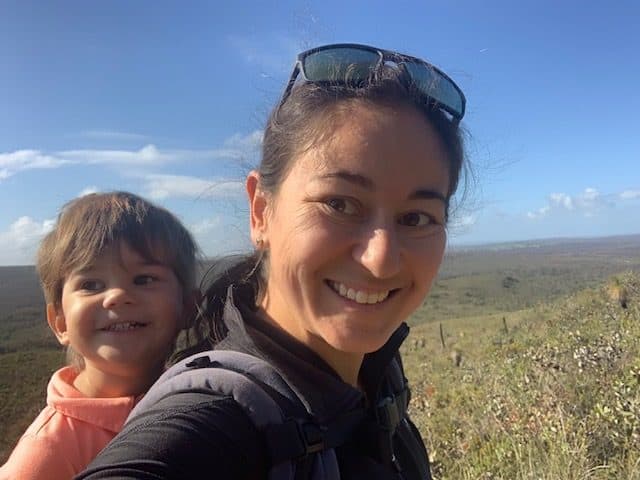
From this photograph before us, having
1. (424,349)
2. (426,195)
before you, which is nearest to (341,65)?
(426,195)

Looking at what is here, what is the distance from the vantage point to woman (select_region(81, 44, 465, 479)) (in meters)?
1.40

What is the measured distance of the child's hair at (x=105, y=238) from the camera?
1938 millimetres

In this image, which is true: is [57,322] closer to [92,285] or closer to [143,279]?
[92,285]

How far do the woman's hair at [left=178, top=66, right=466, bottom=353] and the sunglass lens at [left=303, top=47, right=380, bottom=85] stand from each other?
3 cm

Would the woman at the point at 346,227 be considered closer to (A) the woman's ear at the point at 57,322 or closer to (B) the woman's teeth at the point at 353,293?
(B) the woman's teeth at the point at 353,293

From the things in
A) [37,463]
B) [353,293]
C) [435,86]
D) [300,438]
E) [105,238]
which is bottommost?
[37,463]

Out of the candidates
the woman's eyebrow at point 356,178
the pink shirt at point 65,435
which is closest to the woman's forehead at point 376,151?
the woman's eyebrow at point 356,178

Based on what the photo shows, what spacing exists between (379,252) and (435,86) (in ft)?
2.00

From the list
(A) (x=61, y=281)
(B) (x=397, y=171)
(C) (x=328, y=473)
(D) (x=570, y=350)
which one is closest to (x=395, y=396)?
(C) (x=328, y=473)

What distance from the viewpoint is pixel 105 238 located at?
193 cm

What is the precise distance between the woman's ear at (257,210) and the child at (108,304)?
48 centimetres

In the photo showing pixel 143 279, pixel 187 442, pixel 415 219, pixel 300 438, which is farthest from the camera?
pixel 143 279

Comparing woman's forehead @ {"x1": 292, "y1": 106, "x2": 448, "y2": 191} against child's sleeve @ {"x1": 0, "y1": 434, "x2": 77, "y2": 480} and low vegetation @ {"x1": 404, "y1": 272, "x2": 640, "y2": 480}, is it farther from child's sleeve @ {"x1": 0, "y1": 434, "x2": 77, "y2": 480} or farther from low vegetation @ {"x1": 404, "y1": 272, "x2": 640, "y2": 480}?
low vegetation @ {"x1": 404, "y1": 272, "x2": 640, "y2": 480}

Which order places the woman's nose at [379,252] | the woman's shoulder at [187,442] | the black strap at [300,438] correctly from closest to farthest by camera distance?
the woman's shoulder at [187,442]
the black strap at [300,438]
the woman's nose at [379,252]
